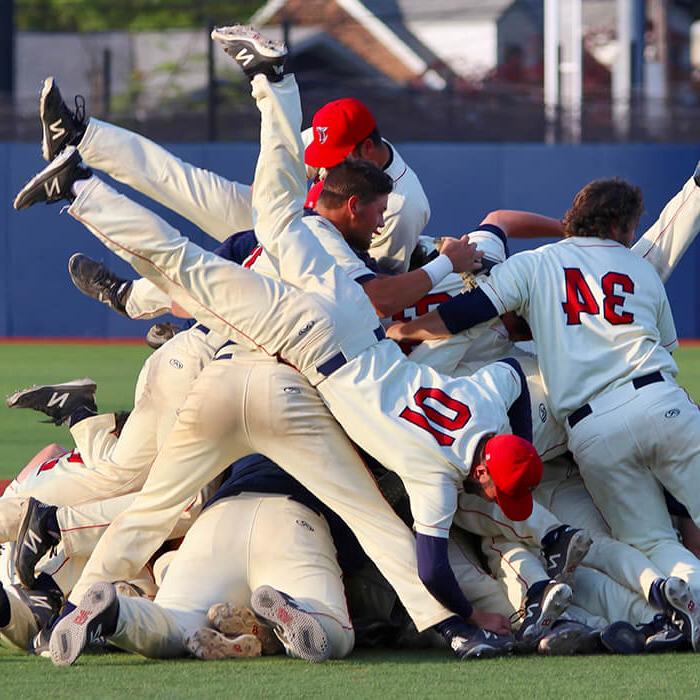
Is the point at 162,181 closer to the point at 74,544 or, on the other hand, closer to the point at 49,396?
the point at 49,396

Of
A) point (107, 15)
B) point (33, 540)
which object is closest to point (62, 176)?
point (33, 540)

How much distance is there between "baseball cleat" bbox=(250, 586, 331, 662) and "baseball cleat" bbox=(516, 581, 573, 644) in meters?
0.70

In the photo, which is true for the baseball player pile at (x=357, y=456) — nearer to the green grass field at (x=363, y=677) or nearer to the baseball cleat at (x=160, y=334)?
the green grass field at (x=363, y=677)

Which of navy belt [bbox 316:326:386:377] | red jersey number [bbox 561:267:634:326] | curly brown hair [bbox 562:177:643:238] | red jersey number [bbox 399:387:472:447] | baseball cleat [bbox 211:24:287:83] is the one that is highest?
baseball cleat [bbox 211:24:287:83]

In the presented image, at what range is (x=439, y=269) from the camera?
229 inches

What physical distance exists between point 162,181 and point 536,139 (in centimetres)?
1185

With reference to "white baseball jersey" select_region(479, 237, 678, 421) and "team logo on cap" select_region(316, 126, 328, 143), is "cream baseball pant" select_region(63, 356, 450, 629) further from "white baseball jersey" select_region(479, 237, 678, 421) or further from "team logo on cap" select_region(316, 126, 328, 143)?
A: "team logo on cap" select_region(316, 126, 328, 143)

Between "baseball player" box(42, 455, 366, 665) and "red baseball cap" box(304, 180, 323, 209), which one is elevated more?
"red baseball cap" box(304, 180, 323, 209)

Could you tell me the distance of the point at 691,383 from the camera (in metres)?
13.0

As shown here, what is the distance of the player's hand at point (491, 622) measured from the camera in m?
5.23

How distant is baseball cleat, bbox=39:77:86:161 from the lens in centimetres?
627

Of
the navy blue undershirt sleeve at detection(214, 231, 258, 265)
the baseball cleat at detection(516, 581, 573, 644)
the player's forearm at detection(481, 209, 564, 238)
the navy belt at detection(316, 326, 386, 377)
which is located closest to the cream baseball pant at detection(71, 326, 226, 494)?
the navy blue undershirt sleeve at detection(214, 231, 258, 265)

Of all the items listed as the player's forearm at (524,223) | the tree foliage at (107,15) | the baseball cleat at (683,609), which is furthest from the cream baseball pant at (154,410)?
the tree foliage at (107,15)

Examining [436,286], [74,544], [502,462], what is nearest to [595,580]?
[502,462]
